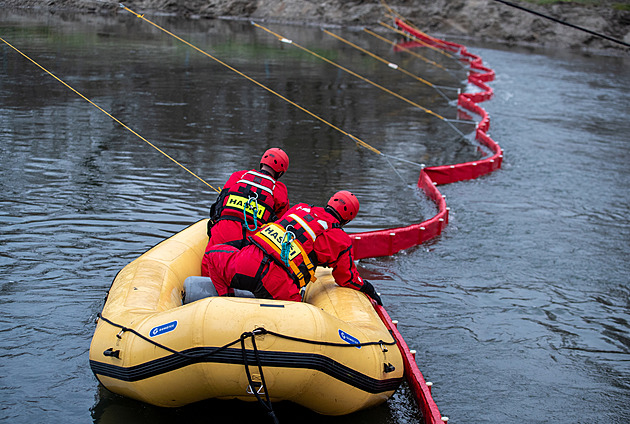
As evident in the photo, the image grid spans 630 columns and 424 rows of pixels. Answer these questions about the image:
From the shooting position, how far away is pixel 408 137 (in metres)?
16.1

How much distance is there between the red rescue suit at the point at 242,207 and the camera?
6.95m

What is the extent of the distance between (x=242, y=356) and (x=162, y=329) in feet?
2.24

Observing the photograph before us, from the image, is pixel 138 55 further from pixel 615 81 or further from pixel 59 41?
pixel 615 81

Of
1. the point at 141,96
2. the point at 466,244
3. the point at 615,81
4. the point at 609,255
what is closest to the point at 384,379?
the point at 466,244

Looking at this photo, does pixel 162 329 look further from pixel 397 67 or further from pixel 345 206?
pixel 397 67

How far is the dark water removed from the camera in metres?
6.40

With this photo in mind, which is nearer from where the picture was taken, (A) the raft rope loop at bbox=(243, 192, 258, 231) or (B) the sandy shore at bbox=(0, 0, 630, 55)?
(A) the raft rope loop at bbox=(243, 192, 258, 231)

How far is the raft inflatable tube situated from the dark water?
459 mm

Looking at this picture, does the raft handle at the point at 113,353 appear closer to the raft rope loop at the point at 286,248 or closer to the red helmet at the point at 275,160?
the raft rope loop at the point at 286,248

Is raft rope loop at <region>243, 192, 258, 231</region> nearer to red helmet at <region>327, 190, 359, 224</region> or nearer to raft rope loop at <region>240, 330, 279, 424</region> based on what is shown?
red helmet at <region>327, 190, 359, 224</region>

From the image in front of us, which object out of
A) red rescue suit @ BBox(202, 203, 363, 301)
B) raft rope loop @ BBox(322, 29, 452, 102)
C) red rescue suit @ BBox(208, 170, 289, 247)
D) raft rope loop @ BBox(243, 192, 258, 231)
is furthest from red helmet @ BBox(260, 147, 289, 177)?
raft rope loop @ BBox(322, 29, 452, 102)

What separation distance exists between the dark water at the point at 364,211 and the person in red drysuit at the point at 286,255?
1073 millimetres

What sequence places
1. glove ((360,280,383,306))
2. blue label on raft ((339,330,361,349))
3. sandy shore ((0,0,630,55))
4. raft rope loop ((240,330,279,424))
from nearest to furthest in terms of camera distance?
1. raft rope loop ((240,330,279,424))
2. blue label on raft ((339,330,361,349))
3. glove ((360,280,383,306))
4. sandy shore ((0,0,630,55))

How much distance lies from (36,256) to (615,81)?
24.5 metres
